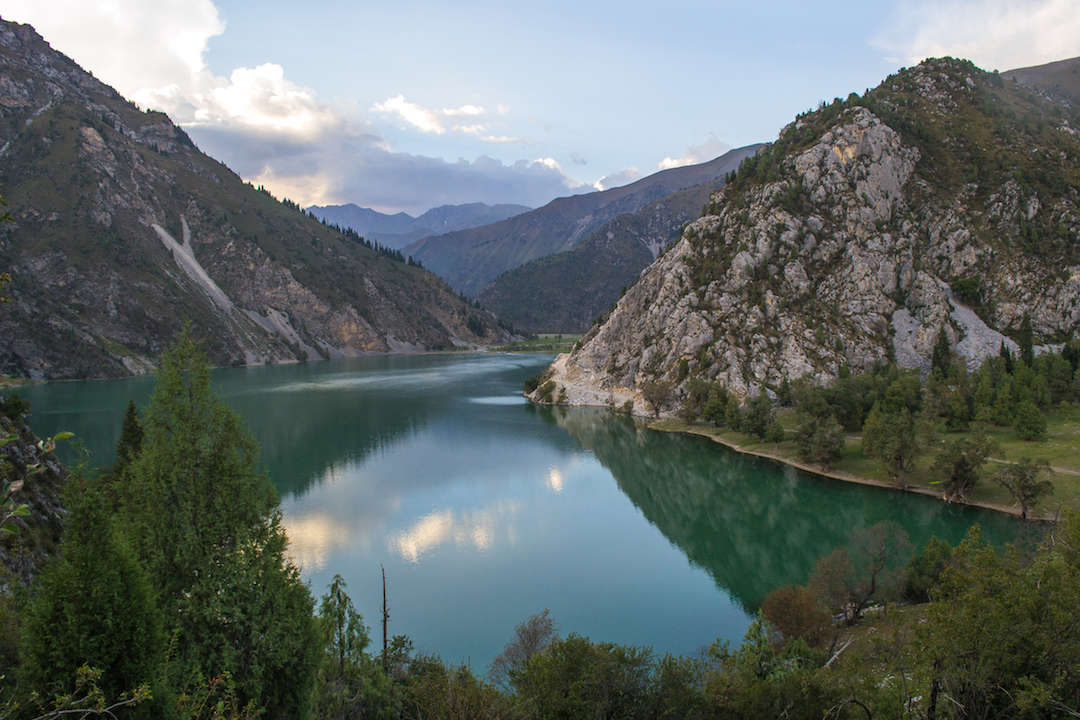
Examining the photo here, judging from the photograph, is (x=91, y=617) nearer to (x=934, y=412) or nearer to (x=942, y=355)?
(x=934, y=412)

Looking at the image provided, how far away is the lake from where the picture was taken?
32344mm

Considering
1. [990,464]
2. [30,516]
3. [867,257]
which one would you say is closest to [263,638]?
[30,516]

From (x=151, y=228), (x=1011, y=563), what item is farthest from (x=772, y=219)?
(x=151, y=228)

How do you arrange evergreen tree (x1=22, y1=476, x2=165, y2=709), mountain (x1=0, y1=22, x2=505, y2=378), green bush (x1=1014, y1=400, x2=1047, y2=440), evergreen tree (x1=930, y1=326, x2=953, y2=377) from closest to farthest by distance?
1. evergreen tree (x1=22, y1=476, x2=165, y2=709)
2. green bush (x1=1014, y1=400, x2=1047, y2=440)
3. evergreen tree (x1=930, y1=326, x2=953, y2=377)
4. mountain (x1=0, y1=22, x2=505, y2=378)

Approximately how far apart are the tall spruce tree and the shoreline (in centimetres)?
5170

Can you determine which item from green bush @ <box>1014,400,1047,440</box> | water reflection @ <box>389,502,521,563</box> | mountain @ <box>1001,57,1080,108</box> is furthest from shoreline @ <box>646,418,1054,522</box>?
mountain @ <box>1001,57,1080,108</box>

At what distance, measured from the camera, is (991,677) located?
12.0 meters

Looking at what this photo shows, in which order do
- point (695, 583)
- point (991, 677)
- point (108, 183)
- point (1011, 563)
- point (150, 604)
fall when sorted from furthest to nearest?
point (108, 183) → point (695, 583) → point (1011, 563) → point (991, 677) → point (150, 604)

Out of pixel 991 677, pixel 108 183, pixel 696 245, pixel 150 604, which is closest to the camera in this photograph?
pixel 150 604

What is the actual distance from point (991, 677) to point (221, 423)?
56.4 feet

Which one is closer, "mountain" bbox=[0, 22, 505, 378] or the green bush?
the green bush

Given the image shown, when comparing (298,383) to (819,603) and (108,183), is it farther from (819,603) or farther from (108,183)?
(819,603)

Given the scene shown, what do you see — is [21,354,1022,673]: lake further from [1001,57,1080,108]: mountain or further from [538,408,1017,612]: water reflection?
[1001,57,1080,108]: mountain

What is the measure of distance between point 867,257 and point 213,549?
341ft
